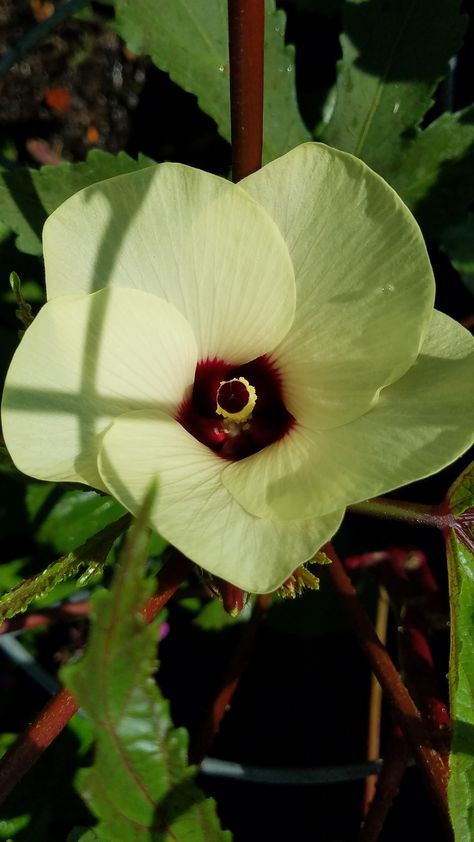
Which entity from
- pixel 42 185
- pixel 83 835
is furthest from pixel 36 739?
pixel 42 185

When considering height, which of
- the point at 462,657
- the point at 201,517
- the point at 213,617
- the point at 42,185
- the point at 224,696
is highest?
the point at 42,185

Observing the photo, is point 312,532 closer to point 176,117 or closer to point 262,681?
point 262,681

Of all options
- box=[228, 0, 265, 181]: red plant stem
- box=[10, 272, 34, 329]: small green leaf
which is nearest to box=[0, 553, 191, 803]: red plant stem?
box=[10, 272, 34, 329]: small green leaf

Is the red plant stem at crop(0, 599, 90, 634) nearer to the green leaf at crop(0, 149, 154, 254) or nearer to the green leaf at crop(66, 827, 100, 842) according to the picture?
the green leaf at crop(66, 827, 100, 842)

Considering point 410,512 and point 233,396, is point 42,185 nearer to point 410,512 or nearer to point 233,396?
point 233,396

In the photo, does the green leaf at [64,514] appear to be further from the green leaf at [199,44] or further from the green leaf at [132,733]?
the green leaf at [132,733]

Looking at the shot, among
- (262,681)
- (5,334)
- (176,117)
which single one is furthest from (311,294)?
(176,117)
